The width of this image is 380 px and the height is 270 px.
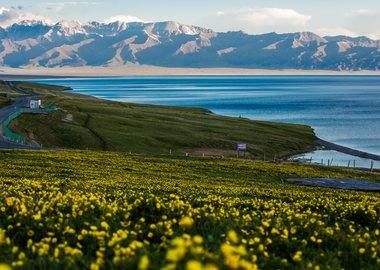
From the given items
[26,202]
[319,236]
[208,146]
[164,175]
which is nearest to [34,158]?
[164,175]

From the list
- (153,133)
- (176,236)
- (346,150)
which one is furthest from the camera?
(346,150)

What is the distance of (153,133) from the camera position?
11038 centimetres

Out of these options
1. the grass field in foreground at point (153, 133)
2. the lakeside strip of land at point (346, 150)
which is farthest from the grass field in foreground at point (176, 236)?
the lakeside strip of land at point (346, 150)

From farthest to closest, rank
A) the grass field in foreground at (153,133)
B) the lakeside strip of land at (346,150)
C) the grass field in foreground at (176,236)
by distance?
the lakeside strip of land at (346,150) < the grass field in foreground at (153,133) < the grass field in foreground at (176,236)

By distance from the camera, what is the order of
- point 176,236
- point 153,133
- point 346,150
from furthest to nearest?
point 346,150
point 153,133
point 176,236

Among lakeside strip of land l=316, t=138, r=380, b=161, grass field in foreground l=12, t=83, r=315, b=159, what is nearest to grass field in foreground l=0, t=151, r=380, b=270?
grass field in foreground l=12, t=83, r=315, b=159

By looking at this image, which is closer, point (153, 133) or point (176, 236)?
point (176, 236)

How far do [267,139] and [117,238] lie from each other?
109601mm

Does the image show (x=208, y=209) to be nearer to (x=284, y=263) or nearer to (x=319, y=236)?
(x=319, y=236)

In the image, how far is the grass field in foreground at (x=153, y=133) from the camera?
9488 centimetres

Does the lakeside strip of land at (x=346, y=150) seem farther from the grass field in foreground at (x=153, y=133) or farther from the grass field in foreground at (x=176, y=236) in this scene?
the grass field in foreground at (x=176, y=236)

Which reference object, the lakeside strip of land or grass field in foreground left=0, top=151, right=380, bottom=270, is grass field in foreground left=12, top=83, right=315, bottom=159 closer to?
the lakeside strip of land

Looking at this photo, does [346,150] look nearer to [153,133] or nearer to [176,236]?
[153,133]

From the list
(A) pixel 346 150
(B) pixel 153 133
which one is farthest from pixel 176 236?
(A) pixel 346 150
